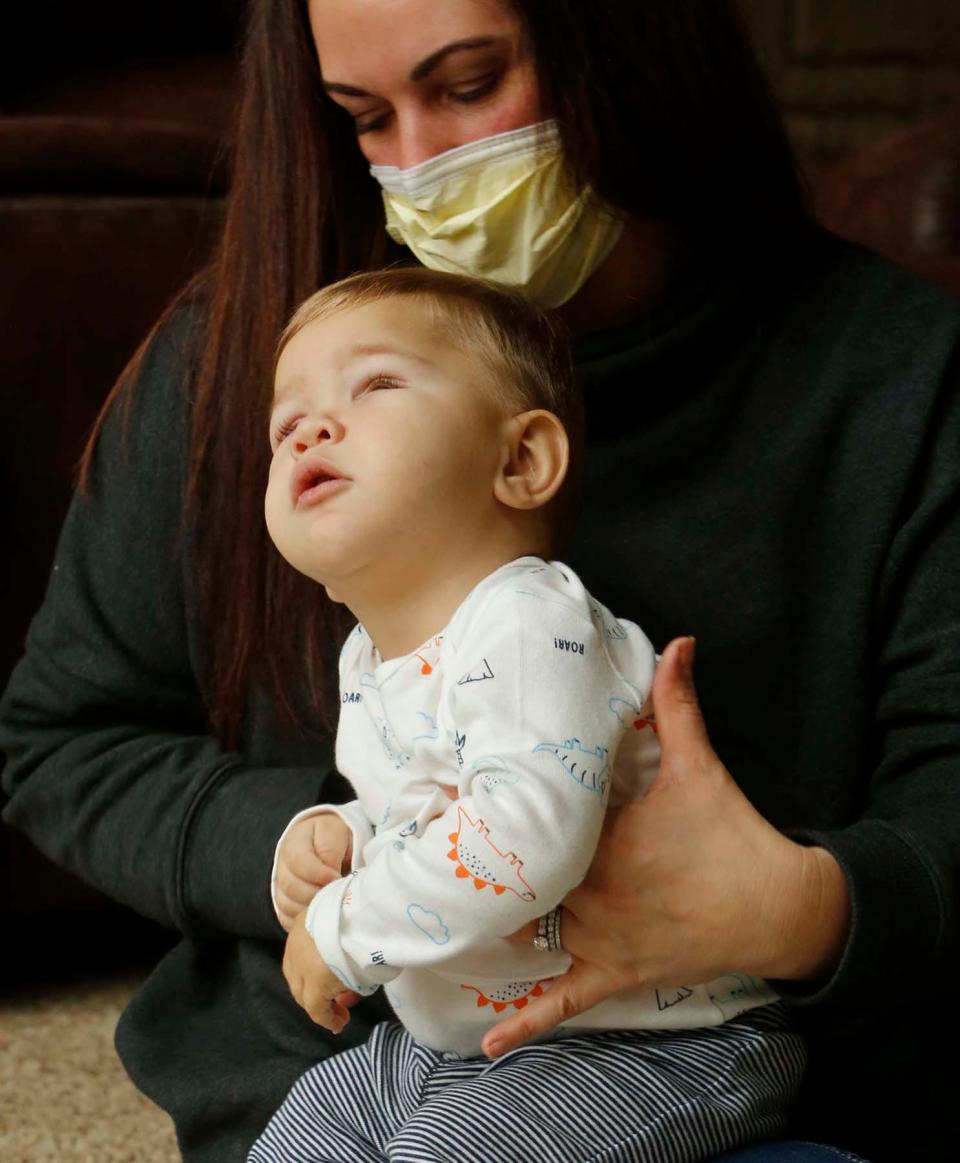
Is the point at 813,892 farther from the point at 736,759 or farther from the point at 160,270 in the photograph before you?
the point at 160,270

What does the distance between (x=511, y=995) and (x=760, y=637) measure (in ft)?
1.13

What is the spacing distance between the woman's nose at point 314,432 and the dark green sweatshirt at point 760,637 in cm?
28

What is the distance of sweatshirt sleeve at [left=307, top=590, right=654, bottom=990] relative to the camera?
83cm

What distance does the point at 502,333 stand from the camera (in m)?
1.00

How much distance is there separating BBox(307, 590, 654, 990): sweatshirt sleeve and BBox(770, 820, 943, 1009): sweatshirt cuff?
0.20m

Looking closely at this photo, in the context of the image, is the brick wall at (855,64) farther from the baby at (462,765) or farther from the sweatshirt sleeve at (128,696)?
the baby at (462,765)

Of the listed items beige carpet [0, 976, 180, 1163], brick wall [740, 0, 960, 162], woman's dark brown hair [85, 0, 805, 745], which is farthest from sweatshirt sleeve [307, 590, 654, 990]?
brick wall [740, 0, 960, 162]

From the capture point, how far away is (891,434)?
113 centimetres

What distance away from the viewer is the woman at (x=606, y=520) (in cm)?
110

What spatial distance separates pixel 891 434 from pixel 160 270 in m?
0.78

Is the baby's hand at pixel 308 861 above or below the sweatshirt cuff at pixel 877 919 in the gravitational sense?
above

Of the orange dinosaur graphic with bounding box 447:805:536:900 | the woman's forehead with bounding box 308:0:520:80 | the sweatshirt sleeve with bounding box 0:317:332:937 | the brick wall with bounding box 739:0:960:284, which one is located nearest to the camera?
the orange dinosaur graphic with bounding box 447:805:536:900

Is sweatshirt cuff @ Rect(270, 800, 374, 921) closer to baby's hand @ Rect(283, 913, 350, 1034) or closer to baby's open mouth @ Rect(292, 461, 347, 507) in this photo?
baby's hand @ Rect(283, 913, 350, 1034)

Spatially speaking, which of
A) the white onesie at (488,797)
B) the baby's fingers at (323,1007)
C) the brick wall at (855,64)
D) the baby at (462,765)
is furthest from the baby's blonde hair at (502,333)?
the brick wall at (855,64)
